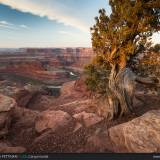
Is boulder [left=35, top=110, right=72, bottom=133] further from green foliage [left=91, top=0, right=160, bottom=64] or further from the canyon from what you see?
green foliage [left=91, top=0, right=160, bottom=64]

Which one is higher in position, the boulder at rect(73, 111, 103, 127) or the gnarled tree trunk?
the gnarled tree trunk

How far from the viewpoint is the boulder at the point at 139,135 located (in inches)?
292

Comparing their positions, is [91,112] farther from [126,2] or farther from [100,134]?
[126,2]

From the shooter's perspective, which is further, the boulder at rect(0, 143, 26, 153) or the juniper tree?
the juniper tree

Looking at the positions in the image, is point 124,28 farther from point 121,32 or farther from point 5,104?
point 5,104

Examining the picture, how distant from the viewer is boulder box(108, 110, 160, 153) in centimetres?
741

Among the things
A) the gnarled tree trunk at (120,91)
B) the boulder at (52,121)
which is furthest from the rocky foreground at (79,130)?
the gnarled tree trunk at (120,91)

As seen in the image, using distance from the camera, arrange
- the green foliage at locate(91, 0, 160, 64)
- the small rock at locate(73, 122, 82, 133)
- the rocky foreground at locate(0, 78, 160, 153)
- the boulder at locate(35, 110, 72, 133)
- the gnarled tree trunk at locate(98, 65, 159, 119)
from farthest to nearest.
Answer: the boulder at locate(35, 110, 72, 133)
the gnarled tree trunk at locate(98, 65, 159, 119)
the small rock at locate(73, 122, 82, 133)
the green foliage at locate(91, 0, 160, 64)
the rocky foreground at locate(0, 78, 160, 153)

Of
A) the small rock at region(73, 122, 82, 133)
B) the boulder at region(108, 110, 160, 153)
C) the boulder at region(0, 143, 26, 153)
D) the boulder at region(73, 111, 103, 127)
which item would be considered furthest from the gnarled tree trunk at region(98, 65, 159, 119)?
the boulder at region(0, 143, 26, 153)

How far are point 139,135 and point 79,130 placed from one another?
264 centimetres

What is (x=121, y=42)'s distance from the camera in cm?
982

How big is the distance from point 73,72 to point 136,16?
2885 cm

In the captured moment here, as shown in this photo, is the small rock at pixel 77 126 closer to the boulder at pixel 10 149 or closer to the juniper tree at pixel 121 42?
the juniper tree at pixel 121 42

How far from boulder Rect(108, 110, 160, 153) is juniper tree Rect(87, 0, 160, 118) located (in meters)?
1.67
